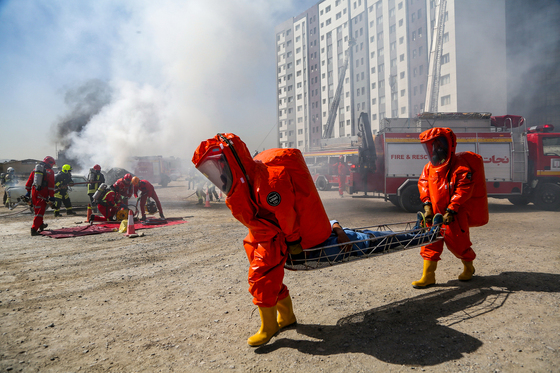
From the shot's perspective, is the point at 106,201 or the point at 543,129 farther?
the point at 543,129

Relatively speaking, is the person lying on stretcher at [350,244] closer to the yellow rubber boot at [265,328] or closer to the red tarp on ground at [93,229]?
the yellow rubber boot at [265,328]

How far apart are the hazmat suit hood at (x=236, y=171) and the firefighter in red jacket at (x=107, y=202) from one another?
8566 mm

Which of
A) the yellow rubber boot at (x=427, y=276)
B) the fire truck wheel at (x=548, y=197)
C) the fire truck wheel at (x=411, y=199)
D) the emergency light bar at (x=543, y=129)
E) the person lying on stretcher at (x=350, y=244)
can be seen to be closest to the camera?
the person lying on stretcher at (x=350, y=244)

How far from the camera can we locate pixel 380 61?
43.1m

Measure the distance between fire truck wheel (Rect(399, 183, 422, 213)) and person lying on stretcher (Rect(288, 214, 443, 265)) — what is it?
25.6 ft

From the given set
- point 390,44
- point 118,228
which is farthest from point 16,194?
point 390,44

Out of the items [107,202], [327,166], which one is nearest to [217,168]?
[107,202]

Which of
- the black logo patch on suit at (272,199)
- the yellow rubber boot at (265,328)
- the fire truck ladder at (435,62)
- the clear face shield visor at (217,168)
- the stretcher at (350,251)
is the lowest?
the yellow rubber boot at (265,328)

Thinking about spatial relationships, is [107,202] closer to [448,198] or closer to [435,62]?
[448,198]

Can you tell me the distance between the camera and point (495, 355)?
2.55m

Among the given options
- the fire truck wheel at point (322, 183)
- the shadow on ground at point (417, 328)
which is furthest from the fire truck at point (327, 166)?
the shadow on ground at point (417, 328)

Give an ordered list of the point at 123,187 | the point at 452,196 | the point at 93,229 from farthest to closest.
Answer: the point at 123,187 < the point at 93,229 < the point at 452,196

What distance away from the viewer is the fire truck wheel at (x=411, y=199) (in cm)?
1088

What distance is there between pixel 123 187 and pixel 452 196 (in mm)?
9169
